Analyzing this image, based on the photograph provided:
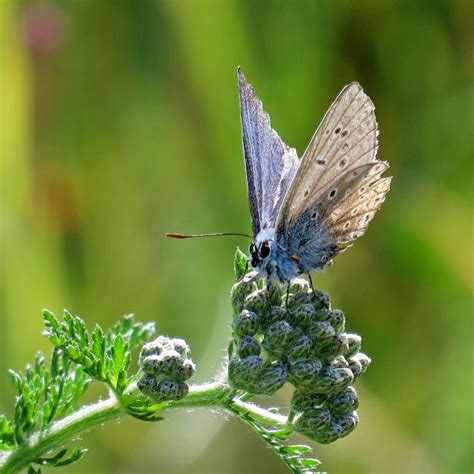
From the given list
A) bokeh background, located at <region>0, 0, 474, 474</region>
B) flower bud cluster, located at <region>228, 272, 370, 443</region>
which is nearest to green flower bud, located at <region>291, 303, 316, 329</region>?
flower bud cluster, located at <region>228, 272, 370, 443</region>

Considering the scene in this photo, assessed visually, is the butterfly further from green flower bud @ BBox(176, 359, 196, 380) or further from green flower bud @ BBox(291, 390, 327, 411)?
green flower bud @ BBox(176, 359, 196, 380)

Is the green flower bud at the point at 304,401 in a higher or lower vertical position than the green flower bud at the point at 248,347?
lower

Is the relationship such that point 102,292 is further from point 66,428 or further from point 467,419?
point 66,428

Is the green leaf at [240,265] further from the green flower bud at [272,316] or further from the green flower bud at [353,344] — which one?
the green flower bud at [353,344]

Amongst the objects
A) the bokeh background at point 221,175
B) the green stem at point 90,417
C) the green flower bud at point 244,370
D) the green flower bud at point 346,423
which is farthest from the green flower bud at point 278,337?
the bokeh background at point 221,175

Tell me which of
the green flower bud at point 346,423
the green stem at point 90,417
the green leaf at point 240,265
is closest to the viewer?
the green stem at point 90,417

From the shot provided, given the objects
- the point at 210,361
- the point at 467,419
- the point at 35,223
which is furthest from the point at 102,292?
the point at 467,419
